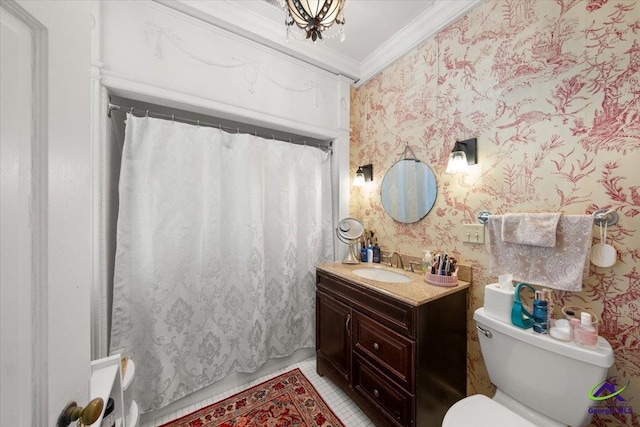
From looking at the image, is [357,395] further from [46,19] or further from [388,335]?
[46,19]

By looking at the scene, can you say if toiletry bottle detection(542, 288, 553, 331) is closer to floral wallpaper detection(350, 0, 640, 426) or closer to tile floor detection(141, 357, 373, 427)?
floral wallpaper detection(350, 0, 640, 426)

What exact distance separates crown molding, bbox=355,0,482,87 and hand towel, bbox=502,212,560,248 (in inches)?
50.5

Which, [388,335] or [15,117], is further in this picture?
[388,335]

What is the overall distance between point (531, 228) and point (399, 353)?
89 centimetres

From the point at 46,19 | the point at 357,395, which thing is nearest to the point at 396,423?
the point at 357,395

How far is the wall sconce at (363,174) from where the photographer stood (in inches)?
82.6

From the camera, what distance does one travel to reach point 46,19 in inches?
16.2

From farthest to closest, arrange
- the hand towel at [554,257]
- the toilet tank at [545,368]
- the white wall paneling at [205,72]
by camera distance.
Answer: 1. the white wall paneling at [205,72]
2. the hand towel at [554,257]
3. the toilet tank at [545,368]

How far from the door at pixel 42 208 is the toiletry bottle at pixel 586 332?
1.60 meters

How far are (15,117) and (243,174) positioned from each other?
1.39 metres

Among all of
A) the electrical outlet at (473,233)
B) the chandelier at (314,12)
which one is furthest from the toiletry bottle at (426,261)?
the chandelier at (314,12)

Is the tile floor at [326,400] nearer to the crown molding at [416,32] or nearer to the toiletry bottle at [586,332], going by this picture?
the toiletry bottle at [586,332]

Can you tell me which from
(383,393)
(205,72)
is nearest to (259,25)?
(205,72)

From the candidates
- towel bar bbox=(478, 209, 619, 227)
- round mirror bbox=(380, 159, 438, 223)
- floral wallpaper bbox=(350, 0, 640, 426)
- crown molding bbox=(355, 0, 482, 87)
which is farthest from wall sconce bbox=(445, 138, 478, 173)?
crown molding bbox=(355, 0, 482, 87)
